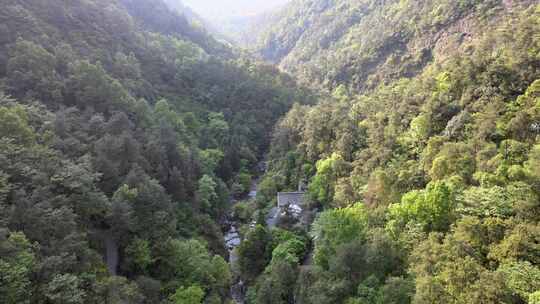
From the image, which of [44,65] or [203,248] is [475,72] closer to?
[203,248]

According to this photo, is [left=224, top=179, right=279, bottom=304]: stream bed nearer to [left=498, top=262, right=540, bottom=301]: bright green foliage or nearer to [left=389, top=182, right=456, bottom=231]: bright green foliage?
[left=389, top=182, right=456, bottom=231]: bright green foliage

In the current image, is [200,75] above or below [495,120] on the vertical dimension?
above

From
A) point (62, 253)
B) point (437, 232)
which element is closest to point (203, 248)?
point (62, 253)

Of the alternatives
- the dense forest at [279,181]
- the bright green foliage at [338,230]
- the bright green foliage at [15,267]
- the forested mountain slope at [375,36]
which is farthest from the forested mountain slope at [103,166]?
the forested mountain slope at [375,36]

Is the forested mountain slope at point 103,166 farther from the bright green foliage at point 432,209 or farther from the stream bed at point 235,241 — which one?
the bright green foliage at point 432,209

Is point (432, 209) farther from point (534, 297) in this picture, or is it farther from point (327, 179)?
point (327, 179)

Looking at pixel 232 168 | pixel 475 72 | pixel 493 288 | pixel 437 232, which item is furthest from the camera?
pixel 232 168

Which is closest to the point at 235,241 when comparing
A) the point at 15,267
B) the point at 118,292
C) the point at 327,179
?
the point at 327,179

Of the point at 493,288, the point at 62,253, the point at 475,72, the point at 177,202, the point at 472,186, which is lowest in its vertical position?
the point at 493,288
